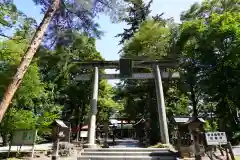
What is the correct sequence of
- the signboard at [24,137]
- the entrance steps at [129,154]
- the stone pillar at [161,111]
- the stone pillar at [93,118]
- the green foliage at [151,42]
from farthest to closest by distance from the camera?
the green foliage at [151,42]
the stone pillar at [161,111]
the stone pillar at [93,118]
the signboard at [24,137]
the entrance steps at [129,154]

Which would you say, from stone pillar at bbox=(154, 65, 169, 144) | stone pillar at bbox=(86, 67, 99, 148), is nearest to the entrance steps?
stone pillar at bbox=(86, 67, 99, 148)

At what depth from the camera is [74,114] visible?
83.1 feet

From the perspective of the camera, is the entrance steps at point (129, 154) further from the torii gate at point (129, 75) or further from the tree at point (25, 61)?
the tree at point (25, 61)

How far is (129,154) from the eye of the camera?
9.87 metres

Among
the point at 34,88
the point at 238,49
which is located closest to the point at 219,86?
the point at 238,49

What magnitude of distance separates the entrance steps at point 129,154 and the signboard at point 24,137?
257 cm

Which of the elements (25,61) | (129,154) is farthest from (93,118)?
(25,61)

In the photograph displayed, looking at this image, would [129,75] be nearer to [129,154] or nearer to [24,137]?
[129,154]

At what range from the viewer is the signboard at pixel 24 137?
1019 cm

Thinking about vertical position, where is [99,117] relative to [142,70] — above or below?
below

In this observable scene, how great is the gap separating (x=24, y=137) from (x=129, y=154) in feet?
17.2

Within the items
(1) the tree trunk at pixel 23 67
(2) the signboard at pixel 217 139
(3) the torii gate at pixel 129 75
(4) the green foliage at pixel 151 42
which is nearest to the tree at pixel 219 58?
(4) the green foliage at pixel 151 42

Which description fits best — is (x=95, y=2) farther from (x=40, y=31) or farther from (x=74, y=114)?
(x=74, y=114)

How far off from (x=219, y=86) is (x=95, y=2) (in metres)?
12.1
